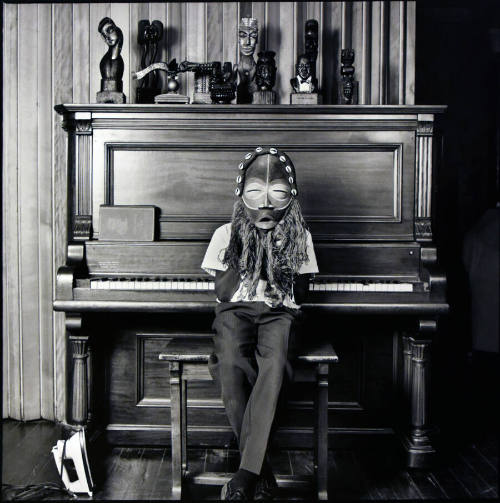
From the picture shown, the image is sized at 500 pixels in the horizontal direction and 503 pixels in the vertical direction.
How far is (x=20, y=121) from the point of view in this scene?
3.63 meters

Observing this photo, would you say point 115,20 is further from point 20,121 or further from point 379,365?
point 379,365

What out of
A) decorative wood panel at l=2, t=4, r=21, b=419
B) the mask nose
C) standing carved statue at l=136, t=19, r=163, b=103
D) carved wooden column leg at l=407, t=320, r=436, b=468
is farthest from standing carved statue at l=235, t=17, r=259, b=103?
carved wooden column leg at l=407, t=320, r=436, b=468

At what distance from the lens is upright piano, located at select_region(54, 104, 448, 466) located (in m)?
3.09

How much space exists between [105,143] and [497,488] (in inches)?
98.7

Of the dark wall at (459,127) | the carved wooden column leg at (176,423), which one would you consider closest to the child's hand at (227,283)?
the carved wooden column leg at (176,423)

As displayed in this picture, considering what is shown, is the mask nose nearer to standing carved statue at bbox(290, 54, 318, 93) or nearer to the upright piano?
the upright piano

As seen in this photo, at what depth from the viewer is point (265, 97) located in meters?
3.31

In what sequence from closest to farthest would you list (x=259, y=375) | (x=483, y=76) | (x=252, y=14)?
(x=259, y=375)
(x=252, y=14)
(x=483, y=76)

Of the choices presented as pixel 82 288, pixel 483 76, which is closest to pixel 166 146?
pixel 82 288

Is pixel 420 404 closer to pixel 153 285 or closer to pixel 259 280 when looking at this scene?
pixel 259 280

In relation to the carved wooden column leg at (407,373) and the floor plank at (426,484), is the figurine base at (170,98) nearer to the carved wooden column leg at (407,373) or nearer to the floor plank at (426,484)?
the carved wooden column leg at (407,373)

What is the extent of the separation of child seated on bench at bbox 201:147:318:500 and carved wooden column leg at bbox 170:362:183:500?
167mm

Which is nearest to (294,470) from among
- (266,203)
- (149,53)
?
(266,203)

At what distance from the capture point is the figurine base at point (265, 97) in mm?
3305
